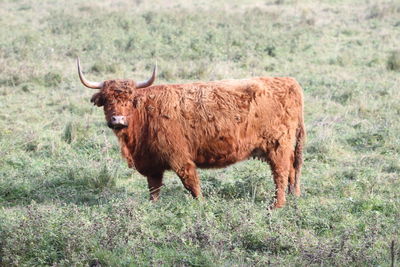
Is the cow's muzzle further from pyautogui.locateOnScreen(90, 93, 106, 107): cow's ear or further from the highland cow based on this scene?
pyautogui.locateOnScreen(90, 93, 106, 107): cow's ear

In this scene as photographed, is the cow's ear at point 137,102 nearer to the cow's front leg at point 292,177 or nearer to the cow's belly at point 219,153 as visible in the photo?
the cow's belly at point 219,153

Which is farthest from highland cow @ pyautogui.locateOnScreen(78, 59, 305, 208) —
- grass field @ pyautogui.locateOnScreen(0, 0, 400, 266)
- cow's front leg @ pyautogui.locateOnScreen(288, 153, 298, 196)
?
grass field @ pyautogui.locateOnScreen(0, 0, 400, 266)

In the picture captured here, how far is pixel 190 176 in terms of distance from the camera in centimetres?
700

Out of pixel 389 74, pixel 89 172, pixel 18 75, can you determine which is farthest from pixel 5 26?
pixel 89 172

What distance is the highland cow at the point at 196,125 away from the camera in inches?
275

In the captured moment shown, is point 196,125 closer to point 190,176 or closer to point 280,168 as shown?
point 190,176

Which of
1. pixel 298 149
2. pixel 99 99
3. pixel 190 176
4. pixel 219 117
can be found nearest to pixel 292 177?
pixel 298 149

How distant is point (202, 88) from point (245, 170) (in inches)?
64.4

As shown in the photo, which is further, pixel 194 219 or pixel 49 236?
pixel 194 219

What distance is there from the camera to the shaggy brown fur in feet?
A: 22.9

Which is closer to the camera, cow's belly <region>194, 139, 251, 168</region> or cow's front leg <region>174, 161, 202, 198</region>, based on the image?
cow's front leg <region>174, 161, 202, 198</region>

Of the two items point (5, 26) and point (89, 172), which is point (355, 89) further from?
point (5, 26)

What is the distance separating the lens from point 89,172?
7961mm

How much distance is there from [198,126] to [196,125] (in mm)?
24
